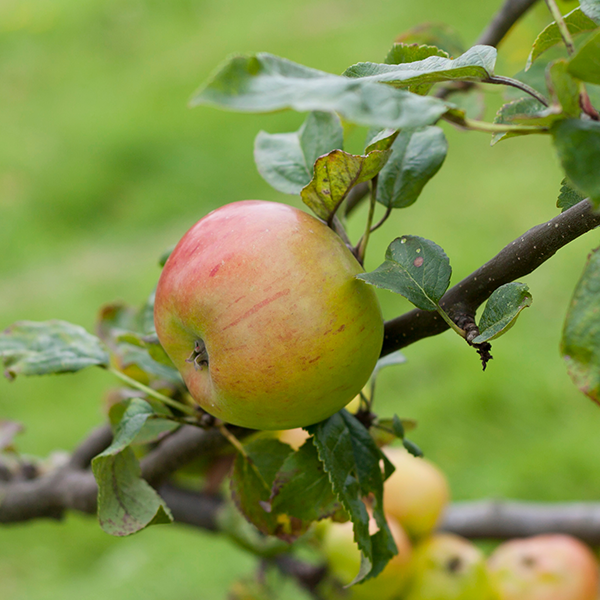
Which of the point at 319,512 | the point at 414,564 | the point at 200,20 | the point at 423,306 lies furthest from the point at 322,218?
the point at 200,20

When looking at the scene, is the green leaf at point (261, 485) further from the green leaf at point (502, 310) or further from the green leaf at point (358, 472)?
the green leaf at point (502, 310)

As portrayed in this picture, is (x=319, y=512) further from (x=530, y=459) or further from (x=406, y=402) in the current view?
(x=406, y=402)

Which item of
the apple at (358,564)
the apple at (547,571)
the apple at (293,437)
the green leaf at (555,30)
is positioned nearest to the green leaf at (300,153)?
the green leaf at (555,30)

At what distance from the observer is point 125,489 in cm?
40

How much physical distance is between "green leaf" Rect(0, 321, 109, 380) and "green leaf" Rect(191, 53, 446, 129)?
0.96ft

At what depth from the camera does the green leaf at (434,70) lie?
11.0 inches

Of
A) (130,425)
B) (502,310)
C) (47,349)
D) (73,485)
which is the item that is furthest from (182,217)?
(502,310)

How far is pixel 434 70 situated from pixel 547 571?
68 centimetres

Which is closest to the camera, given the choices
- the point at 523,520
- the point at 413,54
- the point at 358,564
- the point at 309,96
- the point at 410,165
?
the point at 309,96

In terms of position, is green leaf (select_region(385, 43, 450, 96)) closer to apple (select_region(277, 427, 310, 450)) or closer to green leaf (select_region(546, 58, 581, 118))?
green leaf (select_region(546, 58, 581, 118))

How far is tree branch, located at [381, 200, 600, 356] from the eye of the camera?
0.33 metres

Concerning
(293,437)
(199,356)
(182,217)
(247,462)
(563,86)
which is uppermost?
(563,86)

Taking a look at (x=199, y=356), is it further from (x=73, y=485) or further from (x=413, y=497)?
(x=413, y=497)

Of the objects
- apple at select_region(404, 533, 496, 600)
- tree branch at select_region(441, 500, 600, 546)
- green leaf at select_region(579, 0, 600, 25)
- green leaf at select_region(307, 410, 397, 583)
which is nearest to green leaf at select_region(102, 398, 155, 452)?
green leaf at select_region(307, 410, 397, 583)
